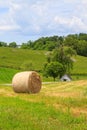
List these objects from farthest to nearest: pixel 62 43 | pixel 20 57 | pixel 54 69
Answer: pixel 62 43, pixel 20 57, pixel 54 69

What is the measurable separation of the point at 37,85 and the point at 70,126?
13.5m

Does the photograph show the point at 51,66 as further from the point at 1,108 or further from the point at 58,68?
the point at 1,108

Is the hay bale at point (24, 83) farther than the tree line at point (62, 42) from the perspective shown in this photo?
No

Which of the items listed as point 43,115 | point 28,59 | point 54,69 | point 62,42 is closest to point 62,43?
point 28,59

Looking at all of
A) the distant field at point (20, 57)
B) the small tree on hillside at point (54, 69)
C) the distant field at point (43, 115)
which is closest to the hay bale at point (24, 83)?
the distant field at point (43, 115)

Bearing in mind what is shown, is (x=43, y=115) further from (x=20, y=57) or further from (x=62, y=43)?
(x=62, y=43)

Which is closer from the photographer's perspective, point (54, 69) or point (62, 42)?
point (54, 69)

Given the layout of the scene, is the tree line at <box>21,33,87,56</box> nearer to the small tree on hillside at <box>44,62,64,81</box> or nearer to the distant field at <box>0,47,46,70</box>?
the distant field at <box>0,47,46,70</box>

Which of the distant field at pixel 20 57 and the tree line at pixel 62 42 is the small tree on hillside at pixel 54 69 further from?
the tree line at pixel 62 42

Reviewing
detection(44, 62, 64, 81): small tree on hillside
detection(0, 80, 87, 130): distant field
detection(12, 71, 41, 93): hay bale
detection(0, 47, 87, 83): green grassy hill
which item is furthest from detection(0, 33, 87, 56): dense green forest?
detection(0, 80, 87, 130): distant field

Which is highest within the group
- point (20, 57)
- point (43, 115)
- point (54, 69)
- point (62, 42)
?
point (43, 115)

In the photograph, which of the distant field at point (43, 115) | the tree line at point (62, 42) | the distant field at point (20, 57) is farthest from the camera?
the tree line at point (62, 42)

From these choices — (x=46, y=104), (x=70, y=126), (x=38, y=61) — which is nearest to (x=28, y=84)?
(x=46, y=104)

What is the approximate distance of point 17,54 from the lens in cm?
15088
